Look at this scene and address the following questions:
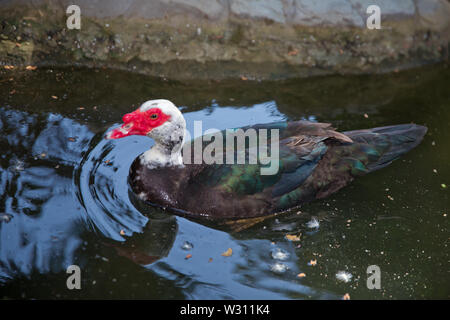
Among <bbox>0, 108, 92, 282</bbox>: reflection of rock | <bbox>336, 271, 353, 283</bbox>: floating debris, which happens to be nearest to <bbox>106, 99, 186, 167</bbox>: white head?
<bbox>0, 108, 92, 282</bbox>: reflection of rock

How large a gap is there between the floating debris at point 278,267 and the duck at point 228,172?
54 cm

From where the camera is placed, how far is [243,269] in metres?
3.66

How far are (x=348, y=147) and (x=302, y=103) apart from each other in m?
1.20

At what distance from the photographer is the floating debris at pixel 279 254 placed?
3793 millimetres

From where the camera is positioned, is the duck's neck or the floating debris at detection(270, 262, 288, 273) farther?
the duck's neck

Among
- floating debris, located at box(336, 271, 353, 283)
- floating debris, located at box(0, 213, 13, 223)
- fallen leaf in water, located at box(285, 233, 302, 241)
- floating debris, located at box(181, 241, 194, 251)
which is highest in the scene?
floating debris, located at box(0, 213, 13, 223)

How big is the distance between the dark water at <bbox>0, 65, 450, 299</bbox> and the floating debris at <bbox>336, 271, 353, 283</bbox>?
0.12 feet

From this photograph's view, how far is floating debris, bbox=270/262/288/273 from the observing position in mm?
3680

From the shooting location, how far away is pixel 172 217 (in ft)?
13.5

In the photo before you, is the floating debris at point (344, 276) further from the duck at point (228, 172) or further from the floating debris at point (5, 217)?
the floating debris at point (5, 217)

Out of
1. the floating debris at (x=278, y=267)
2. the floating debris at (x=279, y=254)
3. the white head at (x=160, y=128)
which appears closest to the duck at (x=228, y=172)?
the white head at (x=160, y=128)

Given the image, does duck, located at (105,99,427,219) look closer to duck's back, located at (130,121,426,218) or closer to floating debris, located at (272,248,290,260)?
duck's back, located at (130,121,426,218)

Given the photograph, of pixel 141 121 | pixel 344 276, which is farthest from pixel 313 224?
pixel 141 121

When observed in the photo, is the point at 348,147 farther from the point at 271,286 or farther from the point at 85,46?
the point at 85,46
